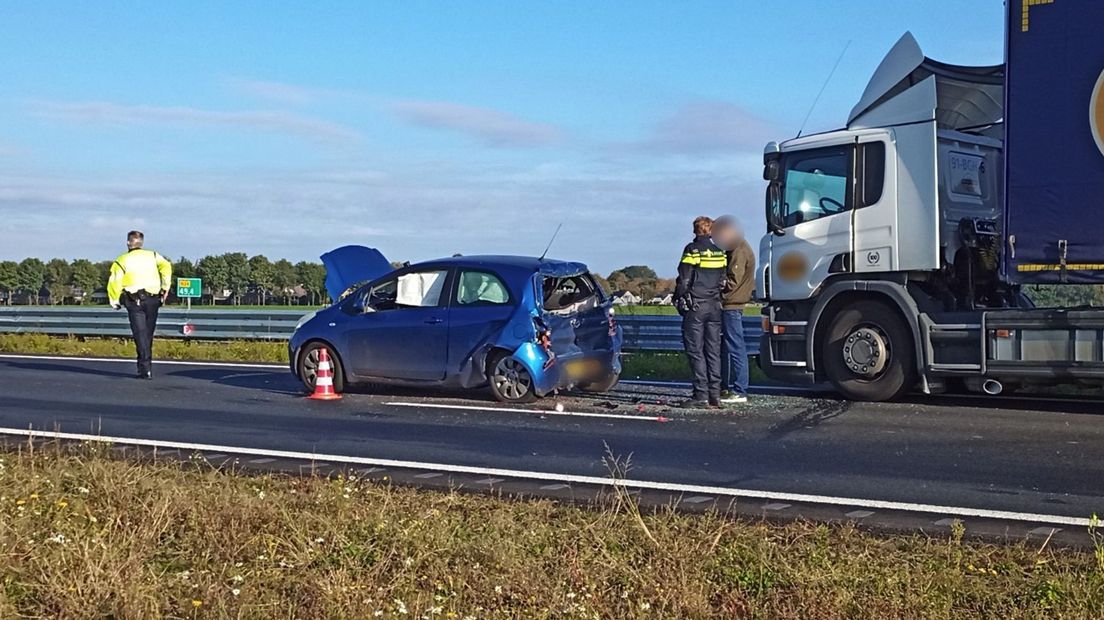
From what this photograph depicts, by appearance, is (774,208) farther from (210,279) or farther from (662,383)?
(210,279)

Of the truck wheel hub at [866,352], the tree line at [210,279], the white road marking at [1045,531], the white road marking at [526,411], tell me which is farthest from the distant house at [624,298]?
the tree line at [210,279]

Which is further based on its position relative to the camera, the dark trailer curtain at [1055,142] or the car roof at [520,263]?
the car roof at [520,263]

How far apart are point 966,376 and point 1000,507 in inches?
193

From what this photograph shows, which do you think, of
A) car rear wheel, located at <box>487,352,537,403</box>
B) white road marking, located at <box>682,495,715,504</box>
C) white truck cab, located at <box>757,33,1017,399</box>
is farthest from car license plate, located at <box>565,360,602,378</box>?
white road marking, located at <box>682,495,715,504</box>

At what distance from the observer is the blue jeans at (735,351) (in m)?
12.8

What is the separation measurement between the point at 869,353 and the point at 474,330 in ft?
13.6

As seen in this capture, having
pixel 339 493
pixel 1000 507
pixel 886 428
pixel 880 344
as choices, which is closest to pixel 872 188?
pixel 880 344

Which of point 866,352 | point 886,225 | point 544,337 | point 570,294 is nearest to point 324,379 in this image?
point 544,337

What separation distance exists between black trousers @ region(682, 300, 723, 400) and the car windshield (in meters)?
1.32

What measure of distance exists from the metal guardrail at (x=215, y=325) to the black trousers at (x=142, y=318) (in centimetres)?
507

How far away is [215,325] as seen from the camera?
74.7 feet

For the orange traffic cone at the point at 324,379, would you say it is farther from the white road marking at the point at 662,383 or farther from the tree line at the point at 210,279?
the tree line at the point at 210,279

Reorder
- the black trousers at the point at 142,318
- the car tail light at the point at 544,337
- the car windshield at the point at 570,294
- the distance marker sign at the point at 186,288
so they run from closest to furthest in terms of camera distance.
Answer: the car tail light at the point at 544,337 < the car windshield at the point at 570,294 < the black trousers at the point at 142,318 < the distance marker sign at the point at 186,288

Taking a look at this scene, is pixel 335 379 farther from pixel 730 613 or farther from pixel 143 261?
pixel 730 613
